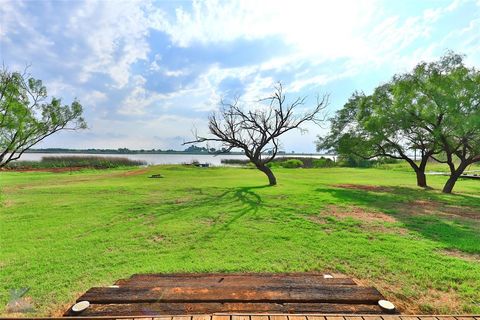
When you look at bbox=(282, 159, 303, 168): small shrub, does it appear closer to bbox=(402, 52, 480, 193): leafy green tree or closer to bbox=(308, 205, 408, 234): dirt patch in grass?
bbox=(402, 52, 480, 193): leafy green tree

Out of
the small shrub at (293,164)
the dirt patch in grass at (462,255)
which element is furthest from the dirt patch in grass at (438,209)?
the small shrub at (293,164)

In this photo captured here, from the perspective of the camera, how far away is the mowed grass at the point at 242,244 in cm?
417

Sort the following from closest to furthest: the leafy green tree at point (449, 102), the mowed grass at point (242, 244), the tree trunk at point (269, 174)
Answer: the mowed grass at point (242, 244), the leafy green tree at point (449, 102), the tree trunk at point (269, 174)

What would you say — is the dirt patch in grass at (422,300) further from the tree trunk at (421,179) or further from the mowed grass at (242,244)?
the tree trunk at (421,179)

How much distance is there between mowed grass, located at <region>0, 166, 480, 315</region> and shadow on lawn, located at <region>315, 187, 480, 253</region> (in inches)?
1.6

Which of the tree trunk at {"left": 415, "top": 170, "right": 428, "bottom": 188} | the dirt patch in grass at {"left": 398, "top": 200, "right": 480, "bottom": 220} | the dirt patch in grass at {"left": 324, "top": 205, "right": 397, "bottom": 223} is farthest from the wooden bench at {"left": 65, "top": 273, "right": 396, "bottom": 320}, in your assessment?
the tree trunk at {"left": 415, "top": 170, "right": 428, "bottom": 188}

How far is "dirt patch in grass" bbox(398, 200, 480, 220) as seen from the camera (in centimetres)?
946

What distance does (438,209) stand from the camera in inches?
405

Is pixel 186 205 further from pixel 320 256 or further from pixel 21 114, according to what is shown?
pixel 21 114

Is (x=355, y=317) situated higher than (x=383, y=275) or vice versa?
(x=355, y=317)

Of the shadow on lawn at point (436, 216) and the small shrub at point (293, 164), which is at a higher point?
the small shrub at point (293, 164)

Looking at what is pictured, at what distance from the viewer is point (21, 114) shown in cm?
1100

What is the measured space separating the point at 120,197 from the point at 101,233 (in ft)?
17.5

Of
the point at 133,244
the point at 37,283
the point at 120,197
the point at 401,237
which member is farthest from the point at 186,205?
the point at 401,237
